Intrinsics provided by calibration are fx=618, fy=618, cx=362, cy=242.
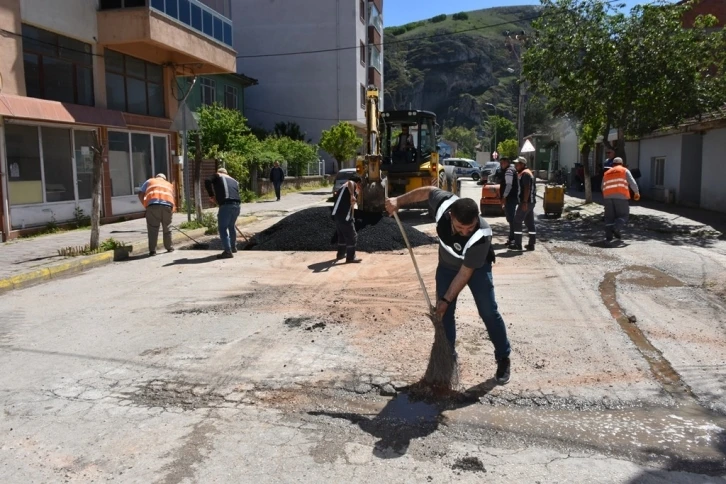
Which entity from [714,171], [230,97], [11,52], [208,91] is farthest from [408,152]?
[230,97]

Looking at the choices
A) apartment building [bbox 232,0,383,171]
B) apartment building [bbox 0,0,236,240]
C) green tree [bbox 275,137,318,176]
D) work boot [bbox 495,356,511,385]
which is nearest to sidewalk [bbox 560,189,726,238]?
work boot [bbox 495,356,511,385]

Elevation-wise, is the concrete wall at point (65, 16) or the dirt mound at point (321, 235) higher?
the concrete wall at point (65, 16)

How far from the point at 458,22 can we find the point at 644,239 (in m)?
187

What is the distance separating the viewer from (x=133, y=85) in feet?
61.6

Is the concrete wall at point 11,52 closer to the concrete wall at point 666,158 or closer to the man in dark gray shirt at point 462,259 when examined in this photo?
the man in dark gray shirt at point 462,259

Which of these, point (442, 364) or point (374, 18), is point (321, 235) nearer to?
point (442, 364)

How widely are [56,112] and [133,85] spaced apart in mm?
4412

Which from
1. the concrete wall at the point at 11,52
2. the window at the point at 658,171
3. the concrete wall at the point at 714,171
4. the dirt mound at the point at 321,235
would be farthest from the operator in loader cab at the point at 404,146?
the window at the point at 658,171

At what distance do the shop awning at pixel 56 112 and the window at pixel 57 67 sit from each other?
0.49 metres

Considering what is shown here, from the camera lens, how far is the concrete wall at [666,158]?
21.6 meters

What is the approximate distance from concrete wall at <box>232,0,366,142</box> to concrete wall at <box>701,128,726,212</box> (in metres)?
27.0

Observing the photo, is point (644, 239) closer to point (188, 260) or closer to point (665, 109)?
point (665, 109)

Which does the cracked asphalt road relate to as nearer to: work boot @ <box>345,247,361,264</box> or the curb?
the curb

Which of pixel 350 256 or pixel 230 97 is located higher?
pixel 230 97
